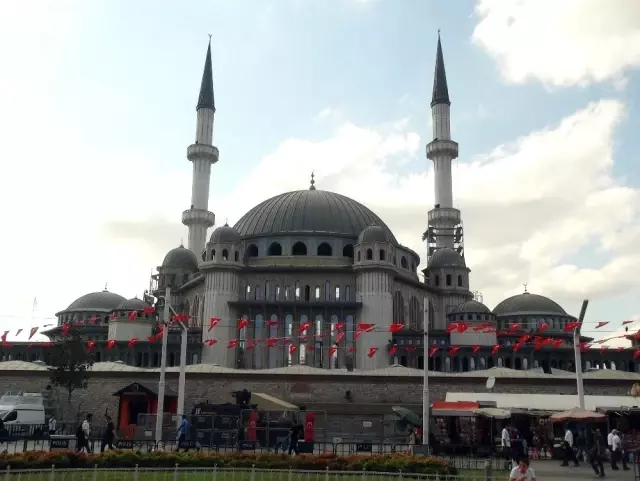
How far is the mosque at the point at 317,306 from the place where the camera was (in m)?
62.4

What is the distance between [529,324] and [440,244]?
49.3 ft

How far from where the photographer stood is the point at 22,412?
38406 millimetres

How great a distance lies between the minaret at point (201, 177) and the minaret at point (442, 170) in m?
26.5

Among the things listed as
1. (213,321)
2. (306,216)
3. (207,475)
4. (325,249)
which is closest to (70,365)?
(213,321)

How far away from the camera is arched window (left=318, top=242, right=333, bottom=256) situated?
71062 millimetres

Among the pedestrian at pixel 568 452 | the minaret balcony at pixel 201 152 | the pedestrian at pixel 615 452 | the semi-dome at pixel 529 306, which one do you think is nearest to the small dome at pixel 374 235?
the minaret balcony at pixel 201 152

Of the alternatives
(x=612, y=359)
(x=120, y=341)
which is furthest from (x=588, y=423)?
(x=120, y=341)

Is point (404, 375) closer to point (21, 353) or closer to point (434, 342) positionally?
point (434, 342)

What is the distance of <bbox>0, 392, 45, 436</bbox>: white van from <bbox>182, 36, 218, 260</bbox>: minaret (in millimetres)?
40396

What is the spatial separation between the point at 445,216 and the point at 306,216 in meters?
17.4

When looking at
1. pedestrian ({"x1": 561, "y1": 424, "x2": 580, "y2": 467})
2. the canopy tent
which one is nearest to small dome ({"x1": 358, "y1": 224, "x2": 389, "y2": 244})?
the canopy tent

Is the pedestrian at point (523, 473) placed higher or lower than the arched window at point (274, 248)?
lower

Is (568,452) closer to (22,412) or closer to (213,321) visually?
(22,412)

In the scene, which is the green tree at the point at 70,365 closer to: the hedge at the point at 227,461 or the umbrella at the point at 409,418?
the umbrella at the point at 409,418
